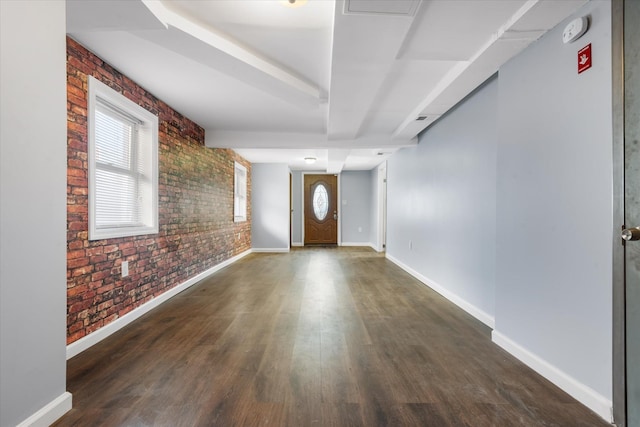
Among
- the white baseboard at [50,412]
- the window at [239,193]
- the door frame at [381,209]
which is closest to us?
the white baseboard at [50,412]

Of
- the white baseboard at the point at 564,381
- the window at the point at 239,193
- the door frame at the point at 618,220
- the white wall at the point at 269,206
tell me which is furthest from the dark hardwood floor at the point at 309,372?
the white wall at the point at 269,206

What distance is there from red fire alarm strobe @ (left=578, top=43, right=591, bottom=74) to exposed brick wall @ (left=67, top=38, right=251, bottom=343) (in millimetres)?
3153

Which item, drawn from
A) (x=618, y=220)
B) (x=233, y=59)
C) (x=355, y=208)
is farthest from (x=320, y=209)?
(x=618, y=220)

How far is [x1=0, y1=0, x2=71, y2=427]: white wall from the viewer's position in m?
1.24

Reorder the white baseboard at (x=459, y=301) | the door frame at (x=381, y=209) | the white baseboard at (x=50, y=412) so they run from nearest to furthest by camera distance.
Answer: the white baseboard at (x=50, y=412)
the white baseboard at (x=459, y=301)
the door frame at (x=381, y=209)

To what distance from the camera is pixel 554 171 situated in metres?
1.81

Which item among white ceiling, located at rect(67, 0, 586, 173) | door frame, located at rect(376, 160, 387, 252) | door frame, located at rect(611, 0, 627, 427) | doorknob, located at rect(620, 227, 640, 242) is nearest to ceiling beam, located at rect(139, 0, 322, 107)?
white ceiling, located at rect(67, 0, 586, 173)

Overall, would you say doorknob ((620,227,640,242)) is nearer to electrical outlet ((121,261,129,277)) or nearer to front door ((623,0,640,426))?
front door ((623,0,640,426))

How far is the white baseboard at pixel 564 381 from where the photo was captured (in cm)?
150

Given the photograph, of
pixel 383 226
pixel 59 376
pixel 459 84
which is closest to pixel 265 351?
pixel 59 376

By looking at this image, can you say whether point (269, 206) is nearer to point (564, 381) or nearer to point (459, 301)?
point (459, 301)

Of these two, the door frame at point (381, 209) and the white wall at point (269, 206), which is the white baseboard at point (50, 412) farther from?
the door frame at point (381, 209)

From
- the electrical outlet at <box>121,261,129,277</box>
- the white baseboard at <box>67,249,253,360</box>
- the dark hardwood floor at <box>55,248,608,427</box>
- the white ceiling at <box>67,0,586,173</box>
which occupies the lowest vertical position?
the dark hardwood floor at <box>55,248,608,427</box>

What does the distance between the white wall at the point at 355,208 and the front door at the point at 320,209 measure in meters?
0.24
